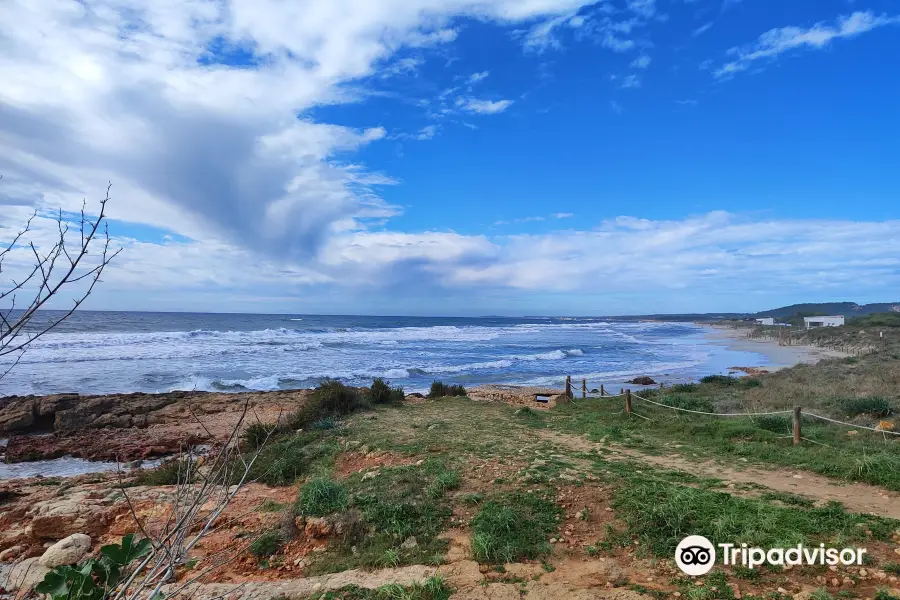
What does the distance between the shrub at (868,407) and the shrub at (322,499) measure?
11.3 meters

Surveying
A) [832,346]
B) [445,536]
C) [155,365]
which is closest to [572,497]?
[445,536]

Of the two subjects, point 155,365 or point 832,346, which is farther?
point 832,346

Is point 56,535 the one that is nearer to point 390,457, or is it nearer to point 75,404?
point 390,457

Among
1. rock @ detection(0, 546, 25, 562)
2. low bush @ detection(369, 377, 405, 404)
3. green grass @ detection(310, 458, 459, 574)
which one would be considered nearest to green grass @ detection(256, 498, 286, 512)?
green grass @ detection(310, 458, 459, 574)

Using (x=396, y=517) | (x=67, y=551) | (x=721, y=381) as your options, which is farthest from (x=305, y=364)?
(x=396, y=517)

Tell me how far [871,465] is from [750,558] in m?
3.79

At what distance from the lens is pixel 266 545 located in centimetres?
586

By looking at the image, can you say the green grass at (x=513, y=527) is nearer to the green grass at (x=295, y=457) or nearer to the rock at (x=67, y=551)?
the green grass at (x=295, y=457)

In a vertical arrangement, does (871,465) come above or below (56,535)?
above

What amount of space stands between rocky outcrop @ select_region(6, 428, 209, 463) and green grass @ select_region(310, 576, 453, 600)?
8.71 m

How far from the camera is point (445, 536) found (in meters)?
5.59

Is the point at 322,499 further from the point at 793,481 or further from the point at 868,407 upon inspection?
the point at 868,407

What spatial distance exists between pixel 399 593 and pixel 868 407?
11821 mm

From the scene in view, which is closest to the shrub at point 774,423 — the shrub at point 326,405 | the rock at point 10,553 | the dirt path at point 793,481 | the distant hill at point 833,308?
the dirt path at point 793,481
